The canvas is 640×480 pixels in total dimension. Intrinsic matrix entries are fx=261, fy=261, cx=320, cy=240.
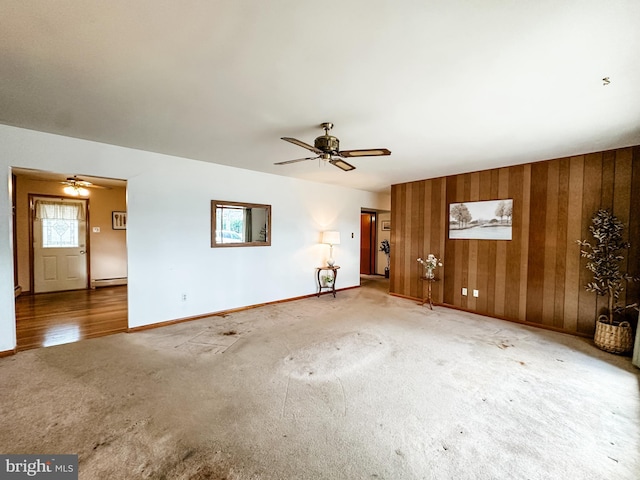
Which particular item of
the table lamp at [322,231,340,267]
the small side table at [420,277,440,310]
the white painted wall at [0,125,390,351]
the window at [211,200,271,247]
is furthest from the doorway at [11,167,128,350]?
the small side table at [420,277,440,310]

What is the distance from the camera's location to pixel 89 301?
17.1ft

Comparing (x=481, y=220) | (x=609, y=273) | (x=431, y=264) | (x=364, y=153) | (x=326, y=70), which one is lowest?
(x=431, y=264)

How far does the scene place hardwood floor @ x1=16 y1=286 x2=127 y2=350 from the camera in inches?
133

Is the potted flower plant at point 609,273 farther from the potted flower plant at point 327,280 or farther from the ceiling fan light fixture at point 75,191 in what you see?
the ceiling fan light fixture at point 75,191

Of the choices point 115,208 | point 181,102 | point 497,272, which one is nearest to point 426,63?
point 181,102

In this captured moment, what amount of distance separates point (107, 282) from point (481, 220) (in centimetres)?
853

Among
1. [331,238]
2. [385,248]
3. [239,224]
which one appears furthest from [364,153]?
[385,248]

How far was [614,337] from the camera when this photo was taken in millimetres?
3094

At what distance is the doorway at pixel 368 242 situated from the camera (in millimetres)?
8797

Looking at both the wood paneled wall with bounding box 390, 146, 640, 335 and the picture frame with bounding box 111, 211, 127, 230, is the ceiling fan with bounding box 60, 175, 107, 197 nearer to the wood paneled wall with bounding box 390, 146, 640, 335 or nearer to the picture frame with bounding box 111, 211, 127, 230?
the picture frame with bounding box 111, 211, 127, 230

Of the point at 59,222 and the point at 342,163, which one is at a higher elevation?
the point at 342,163

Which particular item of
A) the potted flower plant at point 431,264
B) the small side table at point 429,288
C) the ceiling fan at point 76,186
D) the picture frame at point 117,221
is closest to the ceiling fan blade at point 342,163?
the potted flower plant at point 431,264

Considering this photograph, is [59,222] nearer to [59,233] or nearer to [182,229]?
[59,233]

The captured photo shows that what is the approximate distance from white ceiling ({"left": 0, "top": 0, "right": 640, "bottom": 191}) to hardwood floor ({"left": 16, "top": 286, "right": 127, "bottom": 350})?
8.41 ft
